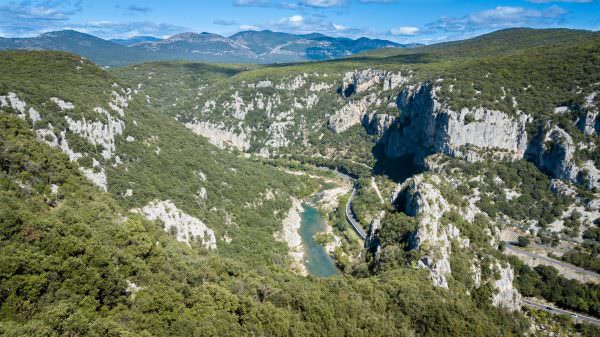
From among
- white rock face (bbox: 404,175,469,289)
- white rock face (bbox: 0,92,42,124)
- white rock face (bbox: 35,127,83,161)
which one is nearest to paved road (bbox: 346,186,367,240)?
white rock face (bbox: 404,175,469,289)

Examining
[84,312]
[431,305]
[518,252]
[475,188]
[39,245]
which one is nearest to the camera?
[84,312]

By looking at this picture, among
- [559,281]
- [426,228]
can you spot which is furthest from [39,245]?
[559,281]

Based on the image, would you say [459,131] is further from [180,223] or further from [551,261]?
[180,223]

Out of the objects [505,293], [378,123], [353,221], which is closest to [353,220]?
[353,221]

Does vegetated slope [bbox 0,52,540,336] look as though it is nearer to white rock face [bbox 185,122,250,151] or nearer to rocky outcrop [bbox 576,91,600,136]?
rocky outcrop [bbox 576,91,600,136]

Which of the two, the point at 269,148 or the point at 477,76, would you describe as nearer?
the point at 477,76

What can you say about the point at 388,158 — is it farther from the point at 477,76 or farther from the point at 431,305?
the point at 431,305
